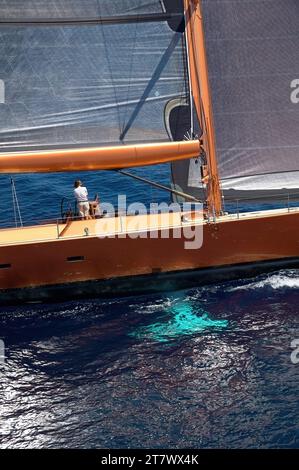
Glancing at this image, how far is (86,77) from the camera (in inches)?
827

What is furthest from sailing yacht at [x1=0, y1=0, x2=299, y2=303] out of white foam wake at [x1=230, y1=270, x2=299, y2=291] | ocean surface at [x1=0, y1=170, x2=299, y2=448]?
ocean surface at [x1=0, y1=170, x2=299, y2=448]

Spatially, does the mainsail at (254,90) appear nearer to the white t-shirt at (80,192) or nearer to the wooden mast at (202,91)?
the wooden mast at (202,91)

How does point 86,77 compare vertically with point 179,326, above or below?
above

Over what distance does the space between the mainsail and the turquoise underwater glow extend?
4.76 metres

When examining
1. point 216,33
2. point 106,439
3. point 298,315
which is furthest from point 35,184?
point 106,439

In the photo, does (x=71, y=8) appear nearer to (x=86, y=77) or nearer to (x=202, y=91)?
(x=86, y=77)

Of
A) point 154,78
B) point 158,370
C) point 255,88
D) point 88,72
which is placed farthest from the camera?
point 255,88

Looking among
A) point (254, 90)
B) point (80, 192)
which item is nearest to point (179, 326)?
point (80, 192)

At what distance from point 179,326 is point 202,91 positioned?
24.8ft

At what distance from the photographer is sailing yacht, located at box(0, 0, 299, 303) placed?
2073cm

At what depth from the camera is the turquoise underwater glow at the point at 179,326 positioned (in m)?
19.8

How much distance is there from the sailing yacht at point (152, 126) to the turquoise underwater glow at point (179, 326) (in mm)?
1982

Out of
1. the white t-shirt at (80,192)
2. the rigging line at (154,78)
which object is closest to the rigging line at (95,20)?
the rigging line at (154,78)

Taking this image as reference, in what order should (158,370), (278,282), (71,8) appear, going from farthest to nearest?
(278,282), (71,8), (158,370)
